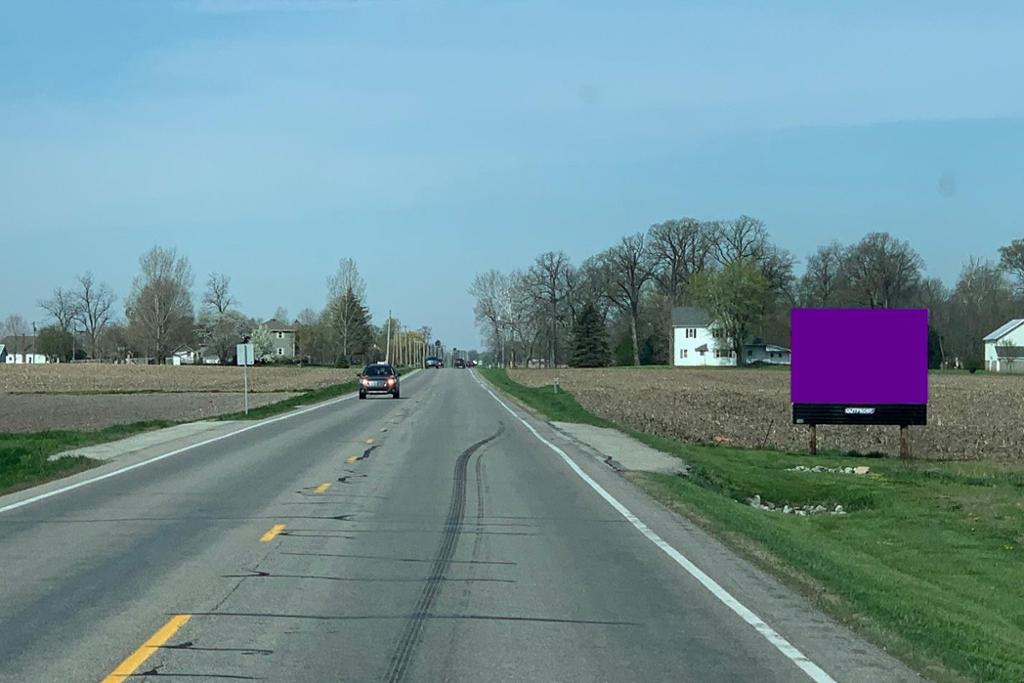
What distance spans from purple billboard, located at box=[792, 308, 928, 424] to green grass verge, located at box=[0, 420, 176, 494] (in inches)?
687

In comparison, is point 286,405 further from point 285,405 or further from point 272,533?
point 272,533

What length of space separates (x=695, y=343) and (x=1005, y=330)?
3392 cm

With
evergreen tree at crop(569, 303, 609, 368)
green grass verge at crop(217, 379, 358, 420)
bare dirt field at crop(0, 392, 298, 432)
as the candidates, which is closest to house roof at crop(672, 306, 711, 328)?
evergreen tree at crop(569, 303, 609, 368)

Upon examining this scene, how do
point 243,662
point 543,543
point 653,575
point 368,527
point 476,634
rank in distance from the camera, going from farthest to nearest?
1. point 368,527
2. point 543,543
3. point 653,575
4. point 476,634
5. point 243,662

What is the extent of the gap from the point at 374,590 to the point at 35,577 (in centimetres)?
311

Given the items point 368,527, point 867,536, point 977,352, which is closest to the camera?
point 368,527

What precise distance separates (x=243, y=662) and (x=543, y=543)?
571 cm

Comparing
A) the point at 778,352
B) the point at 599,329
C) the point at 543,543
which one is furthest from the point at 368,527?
the point at 778,352

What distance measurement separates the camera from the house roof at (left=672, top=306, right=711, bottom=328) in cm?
12975

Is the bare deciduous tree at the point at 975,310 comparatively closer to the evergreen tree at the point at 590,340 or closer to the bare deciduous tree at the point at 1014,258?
the bare deciduous tree at the point at 1014,258

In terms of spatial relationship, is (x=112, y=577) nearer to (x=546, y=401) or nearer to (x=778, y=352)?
(x=546, y=401)

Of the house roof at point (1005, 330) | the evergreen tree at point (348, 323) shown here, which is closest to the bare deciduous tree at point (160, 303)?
the evergreen tree at point (348, 323)

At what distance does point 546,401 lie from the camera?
52312 millimetres

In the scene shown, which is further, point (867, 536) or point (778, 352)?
point (778, 352)
